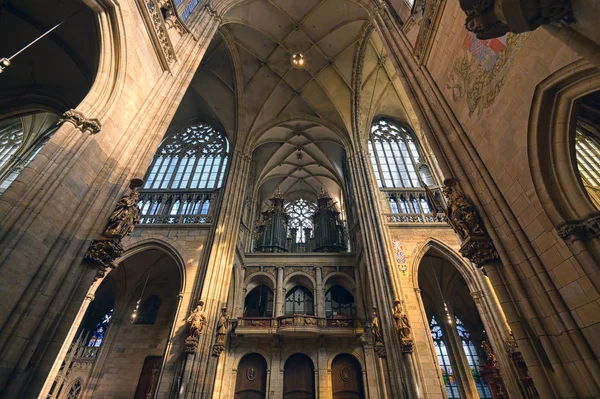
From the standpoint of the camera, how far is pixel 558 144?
141 inches

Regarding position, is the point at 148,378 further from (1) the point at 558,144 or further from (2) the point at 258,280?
(1) the point at 558,144

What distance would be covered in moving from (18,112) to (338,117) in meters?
14.8

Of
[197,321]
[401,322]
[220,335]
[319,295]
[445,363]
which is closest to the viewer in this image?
[401,322]

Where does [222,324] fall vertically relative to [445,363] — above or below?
above

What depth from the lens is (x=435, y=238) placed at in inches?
476

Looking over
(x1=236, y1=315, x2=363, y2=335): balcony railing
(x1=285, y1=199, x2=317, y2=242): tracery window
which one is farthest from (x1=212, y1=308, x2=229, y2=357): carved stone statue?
(x1=285, y1=199, x2=317, y2=242): tracery window

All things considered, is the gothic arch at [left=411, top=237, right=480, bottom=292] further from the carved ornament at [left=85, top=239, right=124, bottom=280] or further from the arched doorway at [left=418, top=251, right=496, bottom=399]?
the carved ornament at [left=85, top=239, right=124, bottom=280]

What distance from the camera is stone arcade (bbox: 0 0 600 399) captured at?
3.34 meters

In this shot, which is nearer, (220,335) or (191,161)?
(220,335)

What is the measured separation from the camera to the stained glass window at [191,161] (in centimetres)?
1555

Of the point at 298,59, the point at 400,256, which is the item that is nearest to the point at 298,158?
the point at 298,59

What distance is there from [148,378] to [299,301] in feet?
26.0

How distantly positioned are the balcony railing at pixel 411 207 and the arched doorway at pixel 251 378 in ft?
30.2

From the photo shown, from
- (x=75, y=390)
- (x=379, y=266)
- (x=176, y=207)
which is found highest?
(x=176, y=207)
